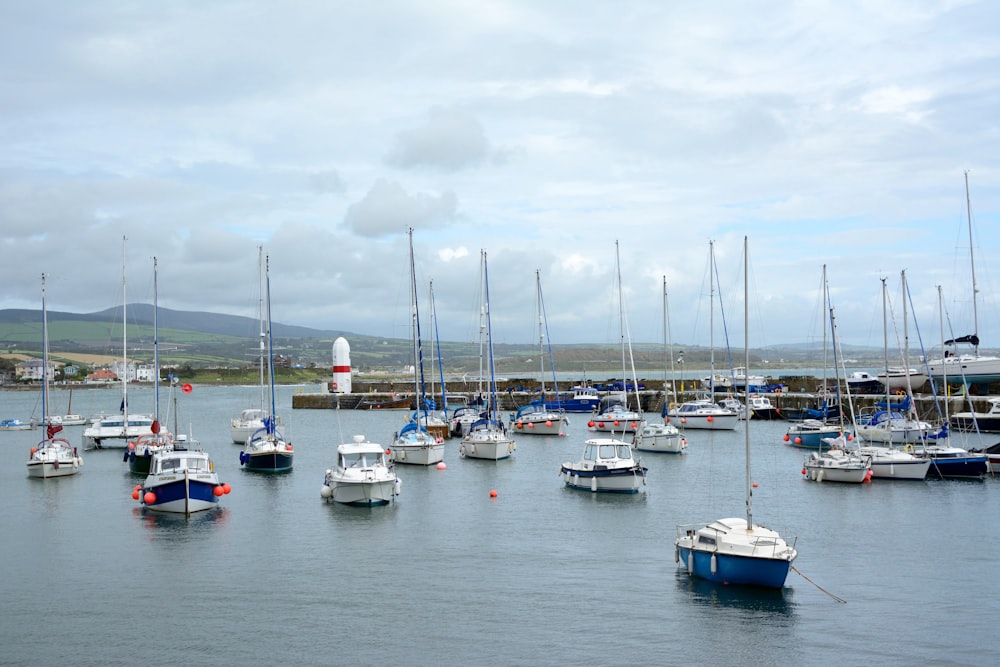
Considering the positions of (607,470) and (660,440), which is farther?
(660,440)

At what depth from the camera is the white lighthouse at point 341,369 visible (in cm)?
13650

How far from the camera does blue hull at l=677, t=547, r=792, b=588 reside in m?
25.9

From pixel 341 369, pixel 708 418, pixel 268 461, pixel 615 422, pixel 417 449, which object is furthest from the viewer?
pixel 341 369

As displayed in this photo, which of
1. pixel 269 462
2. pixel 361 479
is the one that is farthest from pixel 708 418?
pixel 361 479

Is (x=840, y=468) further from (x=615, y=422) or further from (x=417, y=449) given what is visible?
(x=615, y=422)

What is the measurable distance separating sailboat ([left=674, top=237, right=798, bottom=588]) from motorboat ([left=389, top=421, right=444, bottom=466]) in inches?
1178

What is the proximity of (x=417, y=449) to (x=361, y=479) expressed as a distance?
1499cm

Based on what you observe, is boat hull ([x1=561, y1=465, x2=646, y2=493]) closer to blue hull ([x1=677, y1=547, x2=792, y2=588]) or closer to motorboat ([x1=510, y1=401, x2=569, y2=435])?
blue hull ([x1=677, y1=547, x2=792, y2=588])

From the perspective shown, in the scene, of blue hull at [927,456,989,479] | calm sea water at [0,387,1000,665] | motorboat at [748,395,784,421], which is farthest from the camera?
motorboat at [748,395,784,421]

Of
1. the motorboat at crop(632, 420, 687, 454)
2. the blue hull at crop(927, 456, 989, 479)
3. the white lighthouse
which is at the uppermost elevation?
the white lighthouse

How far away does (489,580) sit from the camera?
1131 inches

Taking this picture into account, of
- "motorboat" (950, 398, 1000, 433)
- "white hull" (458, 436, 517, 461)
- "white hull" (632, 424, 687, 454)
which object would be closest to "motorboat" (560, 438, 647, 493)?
"white hull" (458, 436, 517, 461)

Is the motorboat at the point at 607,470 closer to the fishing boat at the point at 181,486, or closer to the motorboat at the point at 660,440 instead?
the fishing boat at the point at 181,486

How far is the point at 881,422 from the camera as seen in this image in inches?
2518
